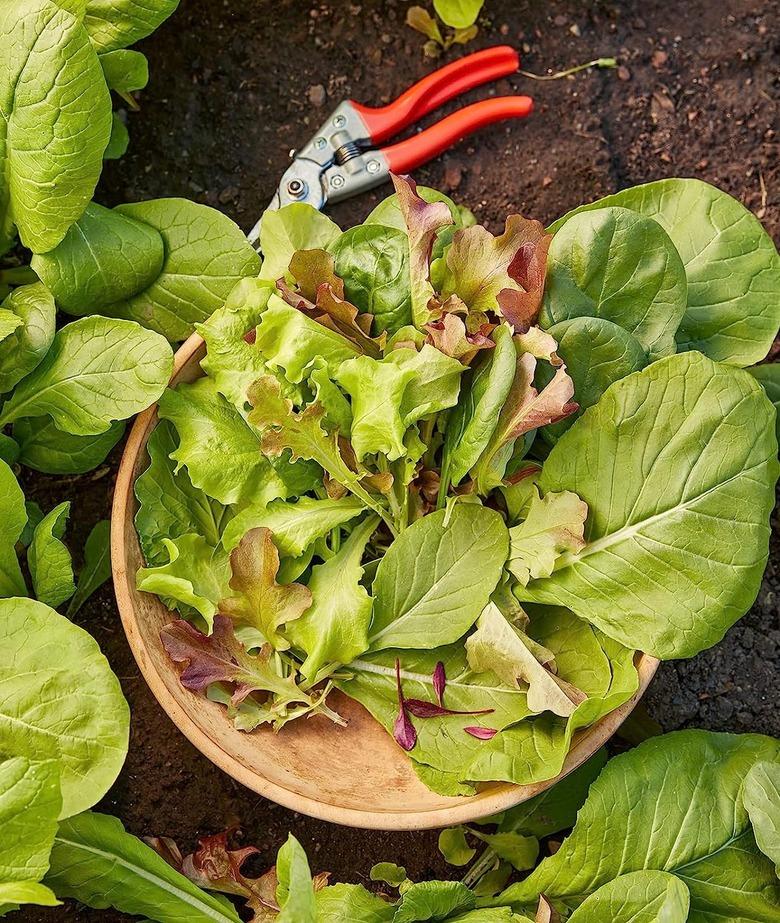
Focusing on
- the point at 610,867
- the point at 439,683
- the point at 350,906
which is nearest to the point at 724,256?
the point at 439,683

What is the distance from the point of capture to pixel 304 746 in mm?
1039

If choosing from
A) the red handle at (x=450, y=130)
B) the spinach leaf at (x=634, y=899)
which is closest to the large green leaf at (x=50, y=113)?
the red handle at (x=450, y=130)

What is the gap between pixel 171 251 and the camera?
1.12m

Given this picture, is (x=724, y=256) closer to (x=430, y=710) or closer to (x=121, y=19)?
(x=430, y=710)

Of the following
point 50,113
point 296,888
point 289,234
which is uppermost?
point 50,113

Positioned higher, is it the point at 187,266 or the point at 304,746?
the point at 187,266

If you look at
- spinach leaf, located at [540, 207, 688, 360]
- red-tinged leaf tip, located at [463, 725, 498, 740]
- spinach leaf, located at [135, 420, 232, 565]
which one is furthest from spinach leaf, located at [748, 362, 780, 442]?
spinach leaf, located at [135, 420, 232, 565]

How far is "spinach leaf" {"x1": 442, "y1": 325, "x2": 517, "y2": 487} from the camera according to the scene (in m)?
0.90

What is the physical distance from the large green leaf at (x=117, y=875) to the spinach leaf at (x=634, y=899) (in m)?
0.36

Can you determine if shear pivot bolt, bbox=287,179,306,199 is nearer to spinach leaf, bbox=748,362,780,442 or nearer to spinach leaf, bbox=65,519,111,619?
spinach leaf, bbox=65,519,111,619

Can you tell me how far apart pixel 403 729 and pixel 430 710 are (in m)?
0.03

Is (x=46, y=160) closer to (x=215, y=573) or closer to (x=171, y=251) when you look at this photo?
(x=171, y=251)

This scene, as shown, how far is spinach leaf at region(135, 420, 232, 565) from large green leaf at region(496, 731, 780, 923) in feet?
1.53

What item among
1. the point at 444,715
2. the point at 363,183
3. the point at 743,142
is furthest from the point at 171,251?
the point at 743,142
